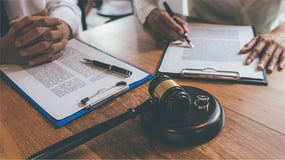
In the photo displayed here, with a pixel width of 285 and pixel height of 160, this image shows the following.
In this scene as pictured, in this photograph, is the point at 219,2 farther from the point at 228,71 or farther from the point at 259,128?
the point at 259,128

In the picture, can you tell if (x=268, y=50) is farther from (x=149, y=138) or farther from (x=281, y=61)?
(x=149, y=138)

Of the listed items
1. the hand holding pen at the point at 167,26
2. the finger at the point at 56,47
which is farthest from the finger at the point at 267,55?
the finger at the point at 56,47

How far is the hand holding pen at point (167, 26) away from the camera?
0.96 m

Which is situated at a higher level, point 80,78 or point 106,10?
point 80,78

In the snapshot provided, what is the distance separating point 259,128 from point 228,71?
21cm

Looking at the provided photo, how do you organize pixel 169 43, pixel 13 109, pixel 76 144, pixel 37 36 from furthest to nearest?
pixel 169 43 < pixel 37 36 < pixel 13 109 < pixel 76 144

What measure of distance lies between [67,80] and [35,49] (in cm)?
17

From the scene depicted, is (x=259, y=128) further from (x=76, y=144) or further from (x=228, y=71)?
(x=76, y=144)

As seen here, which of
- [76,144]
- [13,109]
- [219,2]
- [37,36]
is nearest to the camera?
[76,144]

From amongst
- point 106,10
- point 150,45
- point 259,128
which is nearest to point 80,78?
point 150,45

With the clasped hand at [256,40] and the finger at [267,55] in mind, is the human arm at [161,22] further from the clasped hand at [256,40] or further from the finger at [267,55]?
the finger at [267,55]

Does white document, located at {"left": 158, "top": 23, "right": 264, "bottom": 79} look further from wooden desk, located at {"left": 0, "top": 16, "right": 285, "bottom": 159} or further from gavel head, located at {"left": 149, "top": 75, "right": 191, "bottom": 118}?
gavel head, located at {"left": 149, "top": 75, "right": 191, "bottom": 118}

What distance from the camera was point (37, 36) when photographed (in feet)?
2.77

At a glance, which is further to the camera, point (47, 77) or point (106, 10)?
point (106, 10)
